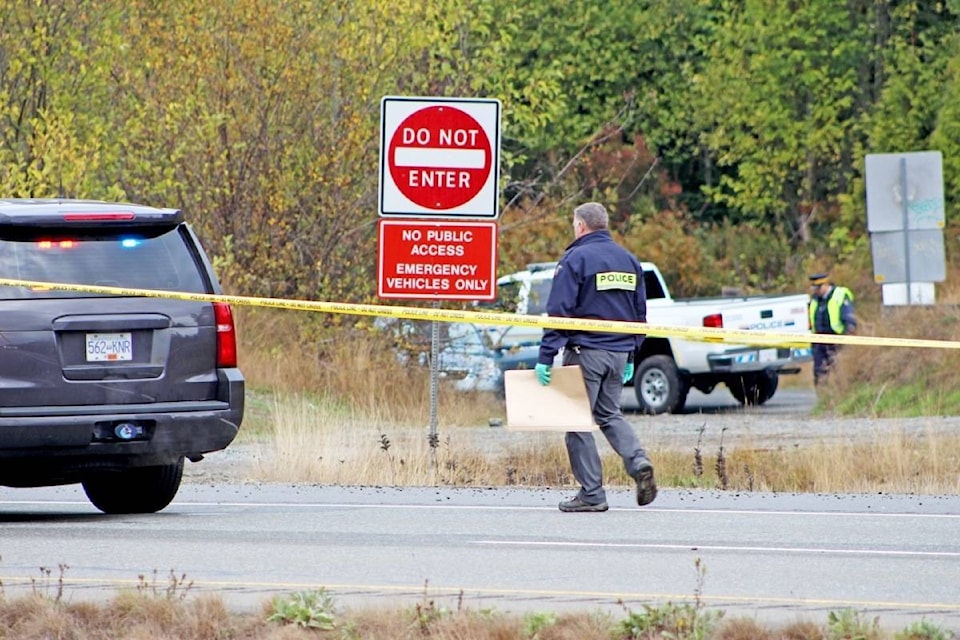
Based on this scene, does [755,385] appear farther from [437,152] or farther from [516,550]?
[516,550]

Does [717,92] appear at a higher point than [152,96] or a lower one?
higher

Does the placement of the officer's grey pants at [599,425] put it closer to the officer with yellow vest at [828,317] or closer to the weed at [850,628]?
the weed at [850,628]

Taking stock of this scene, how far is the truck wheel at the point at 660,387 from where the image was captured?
77.4 ft

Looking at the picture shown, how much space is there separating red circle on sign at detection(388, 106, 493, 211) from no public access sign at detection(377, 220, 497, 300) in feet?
1.06

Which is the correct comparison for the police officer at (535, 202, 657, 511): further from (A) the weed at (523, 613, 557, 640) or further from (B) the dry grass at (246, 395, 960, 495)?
(A) the weed at (523, 613, 557, 640)

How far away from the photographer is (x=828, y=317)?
24.8m

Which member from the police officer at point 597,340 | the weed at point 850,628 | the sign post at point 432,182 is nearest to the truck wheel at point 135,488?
the police officer at point 597,340

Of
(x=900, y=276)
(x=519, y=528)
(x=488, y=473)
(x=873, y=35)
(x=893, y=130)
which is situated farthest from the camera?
(x=873, y=35)

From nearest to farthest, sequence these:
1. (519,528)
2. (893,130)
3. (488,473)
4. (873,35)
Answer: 1. (519,528)
2. (488,473)
3. (893,130)
4. (873,35)

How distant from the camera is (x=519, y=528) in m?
10.5

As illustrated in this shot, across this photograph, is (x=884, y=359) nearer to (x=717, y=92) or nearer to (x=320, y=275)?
(x=320, y=275)

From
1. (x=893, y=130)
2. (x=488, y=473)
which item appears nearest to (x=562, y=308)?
(x=488, y=473)

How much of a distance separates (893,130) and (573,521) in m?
28.5

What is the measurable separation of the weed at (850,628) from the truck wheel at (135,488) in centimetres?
536
